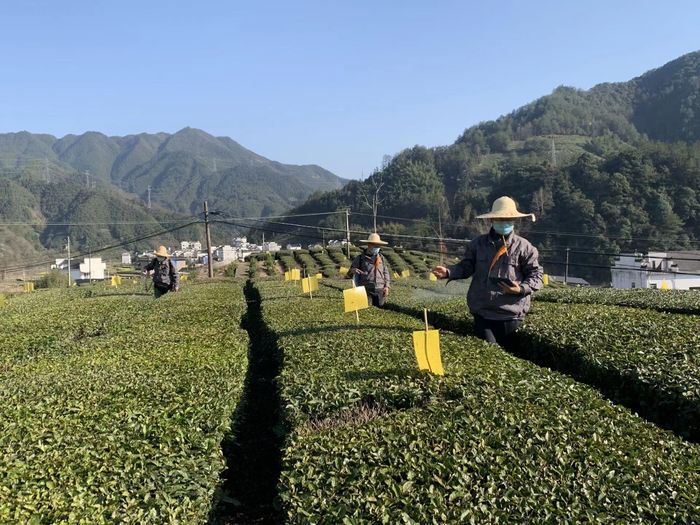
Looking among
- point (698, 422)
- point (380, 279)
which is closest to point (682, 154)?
point (380, 279)

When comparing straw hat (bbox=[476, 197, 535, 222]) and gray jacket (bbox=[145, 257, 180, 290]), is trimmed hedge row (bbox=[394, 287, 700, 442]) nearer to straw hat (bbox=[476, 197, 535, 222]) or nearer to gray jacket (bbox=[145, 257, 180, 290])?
straw hat (bbox=[476, 197, 535, 222])

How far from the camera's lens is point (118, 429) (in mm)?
3582

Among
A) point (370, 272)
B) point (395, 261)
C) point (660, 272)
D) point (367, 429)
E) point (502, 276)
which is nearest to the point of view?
point (367, 429)

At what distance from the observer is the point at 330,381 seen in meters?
4.52

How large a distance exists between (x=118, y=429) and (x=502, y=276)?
14.1ft

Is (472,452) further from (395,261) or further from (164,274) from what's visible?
(395,261)

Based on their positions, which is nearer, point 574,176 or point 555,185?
point 555,185

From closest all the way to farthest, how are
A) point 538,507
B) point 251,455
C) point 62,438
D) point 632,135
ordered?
point 538,507, point 62,438, point 251,455, point 632,135

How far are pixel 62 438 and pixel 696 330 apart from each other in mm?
6167

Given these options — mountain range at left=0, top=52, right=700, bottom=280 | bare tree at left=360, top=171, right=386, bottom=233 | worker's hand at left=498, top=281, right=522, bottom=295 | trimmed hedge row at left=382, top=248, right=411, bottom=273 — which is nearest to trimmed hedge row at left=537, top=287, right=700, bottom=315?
worker's hand at left=498, top=281, right=522, bottom=295

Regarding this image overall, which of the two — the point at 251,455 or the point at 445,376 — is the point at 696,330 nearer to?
the point at 445,376

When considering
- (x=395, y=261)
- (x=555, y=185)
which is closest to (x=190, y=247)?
(x=395, y=261)

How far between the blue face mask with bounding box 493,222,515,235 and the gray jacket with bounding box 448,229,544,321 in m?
0.07

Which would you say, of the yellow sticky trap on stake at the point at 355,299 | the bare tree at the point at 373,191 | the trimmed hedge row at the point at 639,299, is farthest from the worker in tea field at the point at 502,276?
the bare tree at the point at 373,191
